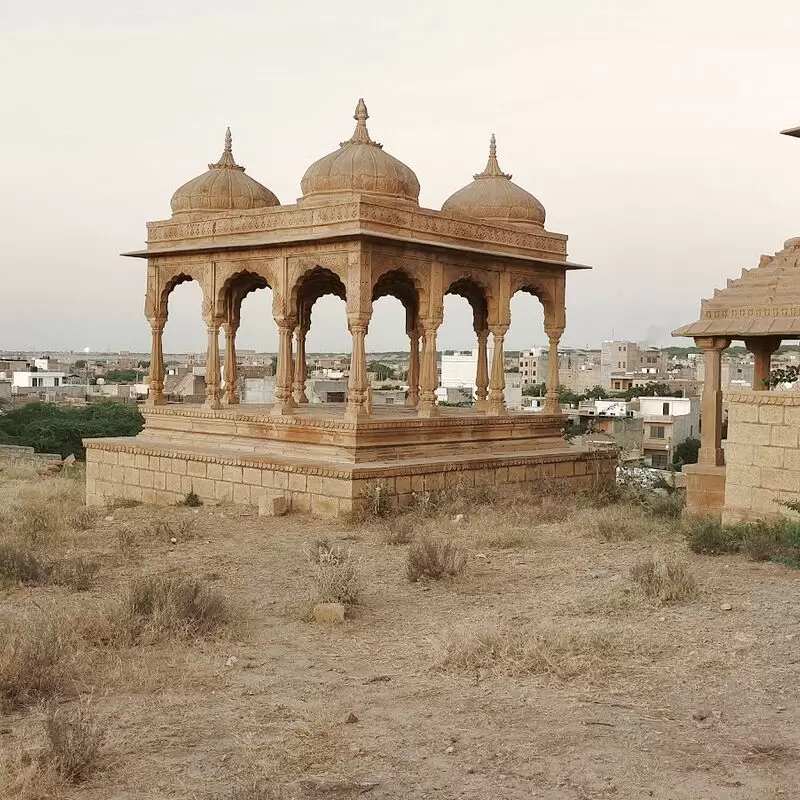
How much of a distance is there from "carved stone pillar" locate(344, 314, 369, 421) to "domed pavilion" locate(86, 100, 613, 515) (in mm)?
19

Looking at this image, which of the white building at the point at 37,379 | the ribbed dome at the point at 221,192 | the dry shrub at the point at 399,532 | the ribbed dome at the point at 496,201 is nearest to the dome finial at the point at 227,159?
the ribbed dome at the point at 221,192

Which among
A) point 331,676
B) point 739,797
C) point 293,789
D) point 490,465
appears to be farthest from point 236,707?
point 490,465

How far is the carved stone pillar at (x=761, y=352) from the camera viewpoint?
35.7 ft

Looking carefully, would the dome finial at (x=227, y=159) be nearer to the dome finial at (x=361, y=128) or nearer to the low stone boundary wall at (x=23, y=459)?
the dome finial at (x=361, y=128)

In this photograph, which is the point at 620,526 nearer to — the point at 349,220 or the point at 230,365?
the point at 349,220

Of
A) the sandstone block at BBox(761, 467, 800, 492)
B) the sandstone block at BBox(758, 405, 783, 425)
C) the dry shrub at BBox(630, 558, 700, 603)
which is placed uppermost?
the sandstone block at BBox(758, 405, 783, 425)

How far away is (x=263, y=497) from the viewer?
38.0 ft

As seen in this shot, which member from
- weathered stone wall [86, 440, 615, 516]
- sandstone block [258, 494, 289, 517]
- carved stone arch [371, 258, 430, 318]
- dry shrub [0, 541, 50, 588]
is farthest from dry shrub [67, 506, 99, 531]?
carved stone arch [371, 258, 430, 318]

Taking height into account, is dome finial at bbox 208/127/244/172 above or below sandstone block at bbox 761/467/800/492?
above

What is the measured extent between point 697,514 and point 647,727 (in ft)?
22.2

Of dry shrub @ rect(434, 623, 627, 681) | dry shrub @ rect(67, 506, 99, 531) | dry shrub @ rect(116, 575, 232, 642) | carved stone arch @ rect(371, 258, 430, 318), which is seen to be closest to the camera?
dry shrub @ rect(434, 623, 627, 681)

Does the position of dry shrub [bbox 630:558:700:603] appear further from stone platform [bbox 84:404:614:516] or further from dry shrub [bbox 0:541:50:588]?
stone platform [bbox 84:404:614:516]

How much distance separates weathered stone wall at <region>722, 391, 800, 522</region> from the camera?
28.1ft

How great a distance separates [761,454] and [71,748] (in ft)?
22.8
